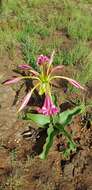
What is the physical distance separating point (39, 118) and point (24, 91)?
2.10ft

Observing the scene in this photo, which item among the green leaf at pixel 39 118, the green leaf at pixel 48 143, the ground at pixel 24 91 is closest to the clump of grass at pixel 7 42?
the ground at pixel 24 91

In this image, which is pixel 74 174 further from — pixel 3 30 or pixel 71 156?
pixel 3 30

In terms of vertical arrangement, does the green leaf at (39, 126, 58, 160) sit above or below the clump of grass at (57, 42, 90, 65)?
below

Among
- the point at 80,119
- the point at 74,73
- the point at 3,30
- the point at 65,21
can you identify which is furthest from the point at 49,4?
the point at 80,119

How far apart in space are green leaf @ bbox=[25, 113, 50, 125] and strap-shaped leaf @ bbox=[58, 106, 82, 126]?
5.7 inches

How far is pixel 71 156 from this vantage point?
4.68 meters

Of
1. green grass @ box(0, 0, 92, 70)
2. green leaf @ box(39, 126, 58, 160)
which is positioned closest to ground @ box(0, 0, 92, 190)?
green grass @ box(0, 0, 92, 70)

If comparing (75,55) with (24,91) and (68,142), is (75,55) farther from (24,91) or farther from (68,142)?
(68,142)

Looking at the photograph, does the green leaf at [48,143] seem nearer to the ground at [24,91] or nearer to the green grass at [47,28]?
the ground at [24,91]

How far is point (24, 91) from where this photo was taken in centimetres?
533

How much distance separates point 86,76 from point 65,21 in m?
1.84

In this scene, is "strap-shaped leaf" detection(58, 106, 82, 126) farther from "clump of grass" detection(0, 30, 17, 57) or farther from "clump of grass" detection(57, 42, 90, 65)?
"clump of grass" detection(0, 30, 17, 57)

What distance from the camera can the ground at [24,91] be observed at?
4449mm

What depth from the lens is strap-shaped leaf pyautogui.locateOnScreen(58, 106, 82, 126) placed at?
4.81 m
